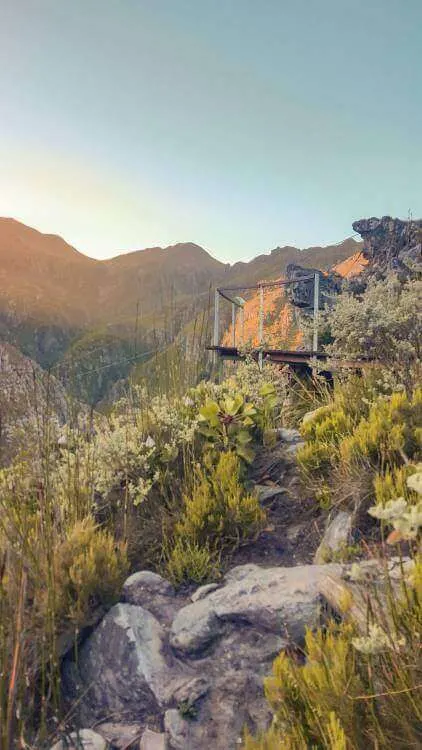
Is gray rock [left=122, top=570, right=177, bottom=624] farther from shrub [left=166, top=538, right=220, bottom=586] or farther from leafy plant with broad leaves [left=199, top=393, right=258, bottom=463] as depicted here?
leafy plant with broad leaves [left=199, top=393, right=258, bottom=463]

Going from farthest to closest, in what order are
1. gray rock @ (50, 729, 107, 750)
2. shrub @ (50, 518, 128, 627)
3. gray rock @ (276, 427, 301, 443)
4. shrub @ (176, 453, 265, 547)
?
gray rock @ (276, 427, 301, 443)
shrub @ (176, 453, 265, 547)
shrub @ (50, 518, 128, 627)
gray rock @ (50, 729, 107, 750)

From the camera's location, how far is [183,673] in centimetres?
268

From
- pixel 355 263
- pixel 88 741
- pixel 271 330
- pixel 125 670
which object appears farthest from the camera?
pixel 355 263

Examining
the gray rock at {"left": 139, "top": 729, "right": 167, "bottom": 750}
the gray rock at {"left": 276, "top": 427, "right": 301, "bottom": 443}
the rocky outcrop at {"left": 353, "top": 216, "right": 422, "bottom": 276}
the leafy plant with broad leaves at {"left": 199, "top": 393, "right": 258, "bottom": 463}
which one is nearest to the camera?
the gray rock at {"left": 139, "top": 729, "right": 167, "bottom": 750}

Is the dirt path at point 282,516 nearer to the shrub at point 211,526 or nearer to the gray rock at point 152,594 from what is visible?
the shrub at point 211,526

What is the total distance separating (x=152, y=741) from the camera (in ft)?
7.52

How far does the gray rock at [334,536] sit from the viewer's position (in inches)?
124

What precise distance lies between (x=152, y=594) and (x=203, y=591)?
0.36 m

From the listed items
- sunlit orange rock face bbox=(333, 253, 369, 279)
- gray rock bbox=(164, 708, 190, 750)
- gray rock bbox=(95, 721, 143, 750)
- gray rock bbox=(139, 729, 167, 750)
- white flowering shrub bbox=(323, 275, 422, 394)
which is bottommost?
gray rock bbox=(95, 721, 143, 750)

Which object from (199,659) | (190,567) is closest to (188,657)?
(199,659)

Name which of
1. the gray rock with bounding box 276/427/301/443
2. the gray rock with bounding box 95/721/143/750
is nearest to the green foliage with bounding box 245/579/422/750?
the gray rock with bounding box 95/721/143/750

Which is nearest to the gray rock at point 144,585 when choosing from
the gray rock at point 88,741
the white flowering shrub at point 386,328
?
the gray rock at point 88,741

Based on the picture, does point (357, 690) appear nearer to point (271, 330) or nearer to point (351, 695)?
point (351, 695)

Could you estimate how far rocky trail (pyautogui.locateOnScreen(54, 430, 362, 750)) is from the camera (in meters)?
2.34
